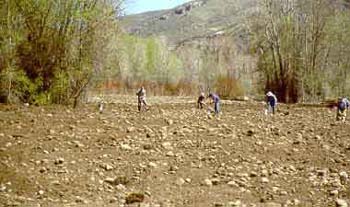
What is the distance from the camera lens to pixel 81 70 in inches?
843

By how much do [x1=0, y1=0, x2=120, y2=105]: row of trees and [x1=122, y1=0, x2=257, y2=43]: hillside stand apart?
107m

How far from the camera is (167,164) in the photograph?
10.8 meters

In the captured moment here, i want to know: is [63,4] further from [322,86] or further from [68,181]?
[322,86]

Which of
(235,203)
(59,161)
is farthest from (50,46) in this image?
(235,203)

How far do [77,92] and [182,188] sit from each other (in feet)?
43.9

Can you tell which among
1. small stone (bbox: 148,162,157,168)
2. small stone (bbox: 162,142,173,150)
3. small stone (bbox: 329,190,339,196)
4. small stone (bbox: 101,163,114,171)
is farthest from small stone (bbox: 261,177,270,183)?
small stone (bbox: 162,142,173,150)

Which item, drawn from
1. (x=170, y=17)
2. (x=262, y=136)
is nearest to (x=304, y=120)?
(x=262, y=136)

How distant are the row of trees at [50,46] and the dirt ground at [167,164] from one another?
4.87 meters

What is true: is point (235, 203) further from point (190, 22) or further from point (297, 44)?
point (190, 22)

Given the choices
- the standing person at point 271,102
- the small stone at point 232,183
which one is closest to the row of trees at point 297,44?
→ the standing person at point 271,102

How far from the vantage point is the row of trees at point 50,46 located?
19.8m

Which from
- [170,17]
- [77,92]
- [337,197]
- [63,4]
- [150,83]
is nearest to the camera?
[337,197]

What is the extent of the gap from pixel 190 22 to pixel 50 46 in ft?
473

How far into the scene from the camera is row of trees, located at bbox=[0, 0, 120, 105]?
1984 cm
